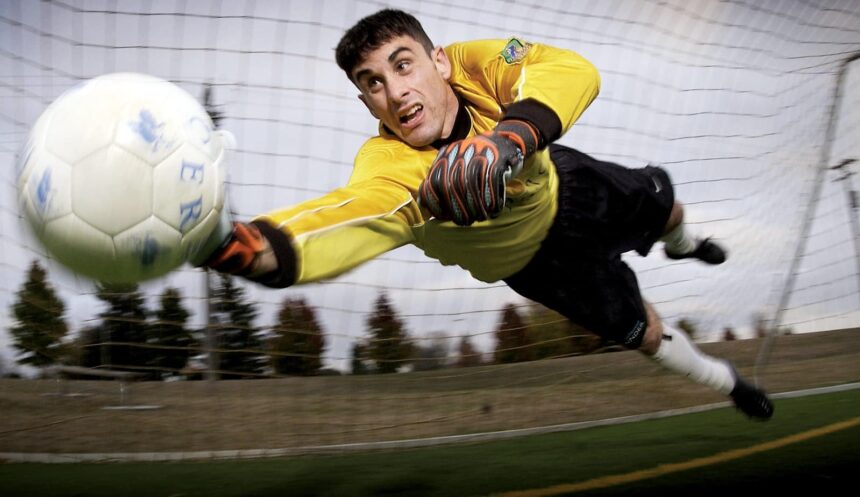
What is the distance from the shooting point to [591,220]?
3385 mm

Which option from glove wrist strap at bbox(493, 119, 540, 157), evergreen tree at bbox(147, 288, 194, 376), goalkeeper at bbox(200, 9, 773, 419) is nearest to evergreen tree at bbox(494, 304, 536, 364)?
goalkeeper at bbox(200, 9, 773, 419)

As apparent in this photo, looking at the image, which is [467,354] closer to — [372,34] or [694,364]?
[694,364]

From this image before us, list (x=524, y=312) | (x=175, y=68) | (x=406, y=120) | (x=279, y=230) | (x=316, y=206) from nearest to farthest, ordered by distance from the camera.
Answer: (x=279, y=230) < (x=316, y=206) < (x=406, y=120) < (x=175, y=68) < (x=524, y=312)

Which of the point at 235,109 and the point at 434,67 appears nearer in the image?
the point at 434,67

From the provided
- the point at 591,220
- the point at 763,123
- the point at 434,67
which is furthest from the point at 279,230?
the point at 763,123

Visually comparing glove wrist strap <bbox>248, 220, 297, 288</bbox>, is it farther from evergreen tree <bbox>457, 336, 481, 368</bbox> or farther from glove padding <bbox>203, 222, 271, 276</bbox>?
evergreen tree <bbox>457, 336, 481, 368</bbox>

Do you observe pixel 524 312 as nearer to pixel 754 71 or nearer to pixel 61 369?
pixel 754 71

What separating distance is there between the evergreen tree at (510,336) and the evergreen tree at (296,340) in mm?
1228

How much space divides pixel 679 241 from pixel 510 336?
67.2 inches

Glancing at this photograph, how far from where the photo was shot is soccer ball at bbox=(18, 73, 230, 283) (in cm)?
172

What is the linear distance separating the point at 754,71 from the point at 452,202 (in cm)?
389

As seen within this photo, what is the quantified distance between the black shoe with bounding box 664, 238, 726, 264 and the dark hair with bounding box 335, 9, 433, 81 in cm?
238

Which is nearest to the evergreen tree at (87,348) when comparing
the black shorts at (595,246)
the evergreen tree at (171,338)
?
the evergreen tree at (171,338)

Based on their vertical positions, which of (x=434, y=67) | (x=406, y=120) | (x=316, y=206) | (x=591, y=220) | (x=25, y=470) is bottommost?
(x=25, y=470)
